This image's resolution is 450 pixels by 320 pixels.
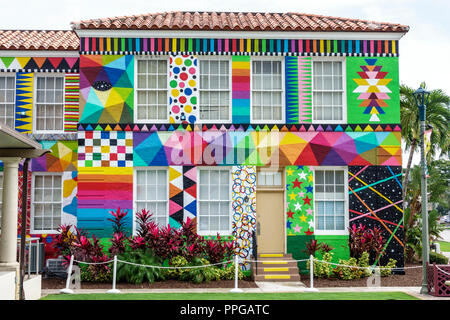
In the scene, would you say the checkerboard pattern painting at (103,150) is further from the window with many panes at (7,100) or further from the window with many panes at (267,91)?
the window with many panes at (267,91)

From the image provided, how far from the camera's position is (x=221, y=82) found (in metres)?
17.1

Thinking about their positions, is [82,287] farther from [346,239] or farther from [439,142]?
[439,142]

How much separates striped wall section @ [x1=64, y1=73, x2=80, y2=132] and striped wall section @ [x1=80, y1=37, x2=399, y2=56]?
1.33 metres

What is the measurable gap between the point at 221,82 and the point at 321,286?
7.22 meters

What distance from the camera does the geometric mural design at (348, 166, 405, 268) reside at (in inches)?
659

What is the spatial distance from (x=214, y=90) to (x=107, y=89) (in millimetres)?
3475

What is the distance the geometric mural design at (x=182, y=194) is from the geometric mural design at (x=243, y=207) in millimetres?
Result: 1270

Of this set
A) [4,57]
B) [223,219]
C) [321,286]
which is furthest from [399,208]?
[4,57]

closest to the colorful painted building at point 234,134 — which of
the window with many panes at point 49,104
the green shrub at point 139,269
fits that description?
the window with many panes at point 49,104

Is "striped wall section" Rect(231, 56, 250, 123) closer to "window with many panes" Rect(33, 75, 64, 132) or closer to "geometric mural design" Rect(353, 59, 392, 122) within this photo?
"geometric mural design" Rect(353, 59, 392, 122)

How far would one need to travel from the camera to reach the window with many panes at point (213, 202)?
16609mm

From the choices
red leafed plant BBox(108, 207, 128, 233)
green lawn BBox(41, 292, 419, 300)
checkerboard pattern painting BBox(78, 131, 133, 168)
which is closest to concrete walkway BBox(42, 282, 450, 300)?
green lawn BBox(41, 292, 419, 300)

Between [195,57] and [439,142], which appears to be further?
[439,142]

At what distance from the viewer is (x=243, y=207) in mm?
16547
